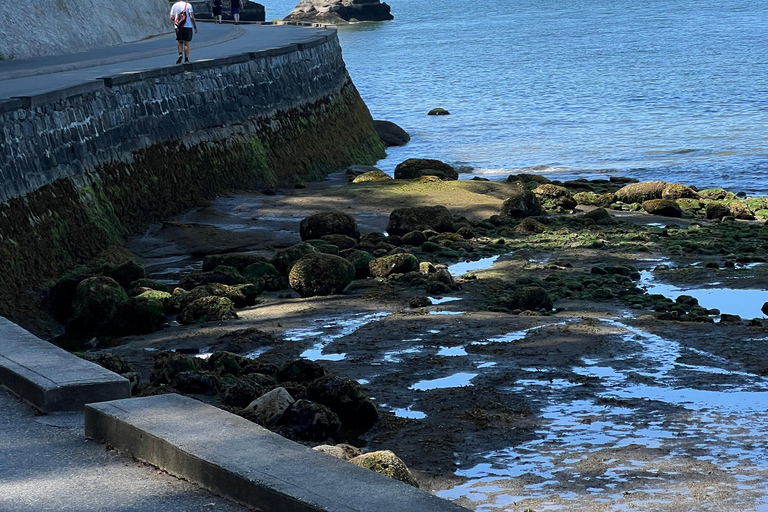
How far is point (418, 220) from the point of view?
16484mm

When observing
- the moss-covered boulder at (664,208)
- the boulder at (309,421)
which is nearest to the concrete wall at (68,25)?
the moss-covered boulder at (664,208)

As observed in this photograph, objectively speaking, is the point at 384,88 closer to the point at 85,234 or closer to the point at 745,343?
the point at 85,234

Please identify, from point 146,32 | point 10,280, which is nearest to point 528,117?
point 146,32

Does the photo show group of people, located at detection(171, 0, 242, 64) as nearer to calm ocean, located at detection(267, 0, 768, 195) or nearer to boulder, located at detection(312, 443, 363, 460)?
calm ocean, located at detection(267, 0, 768, 195)

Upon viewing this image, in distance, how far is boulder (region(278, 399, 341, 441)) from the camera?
287 inches

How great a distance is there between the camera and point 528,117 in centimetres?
3775

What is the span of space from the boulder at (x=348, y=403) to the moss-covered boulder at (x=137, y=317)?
3.95m

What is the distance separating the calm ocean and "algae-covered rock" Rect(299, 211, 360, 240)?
10.1 m

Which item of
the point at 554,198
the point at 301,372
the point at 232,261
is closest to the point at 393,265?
the point at 232,261

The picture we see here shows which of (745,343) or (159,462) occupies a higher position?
(159,462)

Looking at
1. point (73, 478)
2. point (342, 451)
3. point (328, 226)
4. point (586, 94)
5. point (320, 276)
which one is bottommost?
point (586, 94)

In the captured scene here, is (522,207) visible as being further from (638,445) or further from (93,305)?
(638,445)

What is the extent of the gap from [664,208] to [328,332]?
9239mm

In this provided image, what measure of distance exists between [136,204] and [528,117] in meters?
23.4
